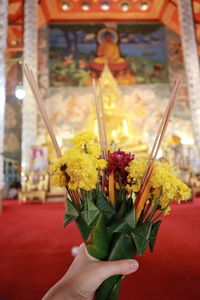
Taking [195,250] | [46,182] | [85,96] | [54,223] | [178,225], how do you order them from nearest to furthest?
[195,250], [178,225], [54,223], [46,182], [85,96]

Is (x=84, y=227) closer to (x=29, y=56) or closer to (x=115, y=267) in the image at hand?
(x=115, y=267)

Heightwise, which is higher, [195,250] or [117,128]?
[117,128]

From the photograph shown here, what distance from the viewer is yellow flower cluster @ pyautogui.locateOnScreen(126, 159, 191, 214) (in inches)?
24.7

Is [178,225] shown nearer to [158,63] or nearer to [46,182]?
[46,182]

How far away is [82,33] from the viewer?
38.3ft

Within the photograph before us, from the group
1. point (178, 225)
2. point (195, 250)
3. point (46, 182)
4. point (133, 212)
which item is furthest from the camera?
point (46, 182)

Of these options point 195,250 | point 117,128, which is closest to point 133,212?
point 195,250

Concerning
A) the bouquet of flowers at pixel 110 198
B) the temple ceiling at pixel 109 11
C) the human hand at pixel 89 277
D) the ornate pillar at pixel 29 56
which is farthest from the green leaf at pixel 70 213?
the temple ceiling at pixel 109 11

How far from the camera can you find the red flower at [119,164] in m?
0.68

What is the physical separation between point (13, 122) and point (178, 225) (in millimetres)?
9093

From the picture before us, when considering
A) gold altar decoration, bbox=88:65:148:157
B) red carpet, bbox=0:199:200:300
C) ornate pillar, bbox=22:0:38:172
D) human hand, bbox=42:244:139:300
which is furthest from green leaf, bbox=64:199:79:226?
gold altar decoration, bbox=88:65:148:157

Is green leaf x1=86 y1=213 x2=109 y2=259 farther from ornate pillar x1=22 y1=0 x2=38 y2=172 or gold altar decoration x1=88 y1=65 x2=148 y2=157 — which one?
gold altar decoration x1=88 y1=65 x2=148 y2=157

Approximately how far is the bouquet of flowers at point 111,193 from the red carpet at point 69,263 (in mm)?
670

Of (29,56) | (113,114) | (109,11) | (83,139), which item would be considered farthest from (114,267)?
(109,11)
